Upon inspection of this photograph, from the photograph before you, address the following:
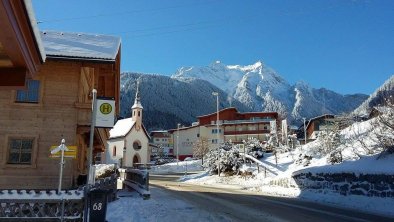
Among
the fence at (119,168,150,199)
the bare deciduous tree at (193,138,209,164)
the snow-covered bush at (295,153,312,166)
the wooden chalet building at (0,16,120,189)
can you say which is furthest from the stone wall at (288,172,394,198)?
the bare deciduous tree at (193,138,209,164)

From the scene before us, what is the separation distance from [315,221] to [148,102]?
164 meters

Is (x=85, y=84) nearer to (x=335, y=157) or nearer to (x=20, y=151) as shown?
(x=20, y=151)

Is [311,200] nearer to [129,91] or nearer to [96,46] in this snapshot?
[96,46]

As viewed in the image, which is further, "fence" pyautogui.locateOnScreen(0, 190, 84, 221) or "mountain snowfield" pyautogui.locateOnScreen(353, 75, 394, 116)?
"mountain snowfield" pyautogui.locateOnScreen(353, 75, 394, 116)

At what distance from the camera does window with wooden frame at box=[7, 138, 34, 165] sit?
18.7 m

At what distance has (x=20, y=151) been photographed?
18.8 metres

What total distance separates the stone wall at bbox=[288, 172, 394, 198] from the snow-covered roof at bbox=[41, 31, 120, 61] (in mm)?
12554

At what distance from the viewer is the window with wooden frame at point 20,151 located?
18659mm

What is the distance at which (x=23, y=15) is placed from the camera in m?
5.55

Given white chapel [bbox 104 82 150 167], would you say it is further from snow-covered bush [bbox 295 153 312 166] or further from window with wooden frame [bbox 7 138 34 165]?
window with wooden frame [bbox 7 138 34 165]

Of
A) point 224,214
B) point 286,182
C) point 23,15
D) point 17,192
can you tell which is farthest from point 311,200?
point 23,15

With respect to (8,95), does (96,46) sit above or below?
above

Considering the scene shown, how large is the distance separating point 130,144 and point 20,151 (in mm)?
63160

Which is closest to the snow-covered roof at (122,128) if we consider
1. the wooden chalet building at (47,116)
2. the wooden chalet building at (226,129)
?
the wooden chalet building at (226,129)
